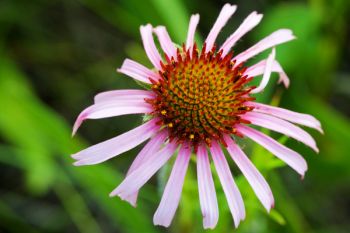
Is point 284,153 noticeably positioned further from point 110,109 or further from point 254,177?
point 110,109

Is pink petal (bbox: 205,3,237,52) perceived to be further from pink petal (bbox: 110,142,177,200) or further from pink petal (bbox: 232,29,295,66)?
pink petal (bbox: 110,142,177,200)

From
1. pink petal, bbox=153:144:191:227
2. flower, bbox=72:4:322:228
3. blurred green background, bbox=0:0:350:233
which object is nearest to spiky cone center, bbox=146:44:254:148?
flower, bbox=72:4:322:228

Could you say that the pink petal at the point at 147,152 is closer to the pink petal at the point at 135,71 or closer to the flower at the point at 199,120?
the flower at the point at 199,120

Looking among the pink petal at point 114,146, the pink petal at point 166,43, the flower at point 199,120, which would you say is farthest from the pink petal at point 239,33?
the pink petal at point 114,146

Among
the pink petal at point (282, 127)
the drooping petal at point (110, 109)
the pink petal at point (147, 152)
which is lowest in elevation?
the pink petal at point (147, 152)

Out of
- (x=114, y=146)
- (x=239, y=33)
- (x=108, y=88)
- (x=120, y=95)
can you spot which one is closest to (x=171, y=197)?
(x=114, y=146)

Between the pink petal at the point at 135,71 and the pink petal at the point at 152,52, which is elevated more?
the pink petal at the point at 152,52

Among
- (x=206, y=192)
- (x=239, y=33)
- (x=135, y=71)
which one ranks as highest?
(x=239, y=33)
